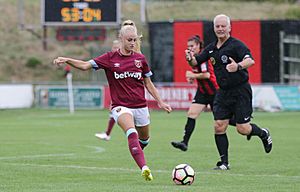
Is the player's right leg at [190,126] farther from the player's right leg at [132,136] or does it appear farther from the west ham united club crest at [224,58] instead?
the player's right leg at [132,136]

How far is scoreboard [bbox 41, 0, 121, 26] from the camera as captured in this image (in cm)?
3503

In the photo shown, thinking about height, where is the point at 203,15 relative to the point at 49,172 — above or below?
above

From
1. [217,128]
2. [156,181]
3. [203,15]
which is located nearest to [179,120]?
[217,128]

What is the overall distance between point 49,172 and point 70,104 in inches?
919

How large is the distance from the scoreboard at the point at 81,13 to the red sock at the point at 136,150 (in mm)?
24427

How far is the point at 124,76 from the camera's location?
11.4m

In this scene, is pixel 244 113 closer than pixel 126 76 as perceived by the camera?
No

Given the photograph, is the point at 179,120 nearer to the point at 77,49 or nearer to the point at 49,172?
the point at 49,172

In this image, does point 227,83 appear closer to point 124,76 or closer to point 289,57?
point 124,76

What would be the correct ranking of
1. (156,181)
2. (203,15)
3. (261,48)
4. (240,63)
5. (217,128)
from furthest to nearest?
1. (203,15)
2. (261,48)
3. (217,128)
4. (240,63)
5. (156,181)

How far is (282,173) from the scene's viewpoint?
12109 millimetres

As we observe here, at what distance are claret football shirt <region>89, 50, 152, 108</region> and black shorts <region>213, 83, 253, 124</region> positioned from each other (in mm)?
1703

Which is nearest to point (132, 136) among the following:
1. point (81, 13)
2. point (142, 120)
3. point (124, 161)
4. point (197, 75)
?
point (142, 120)

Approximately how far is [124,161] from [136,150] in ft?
11.5
